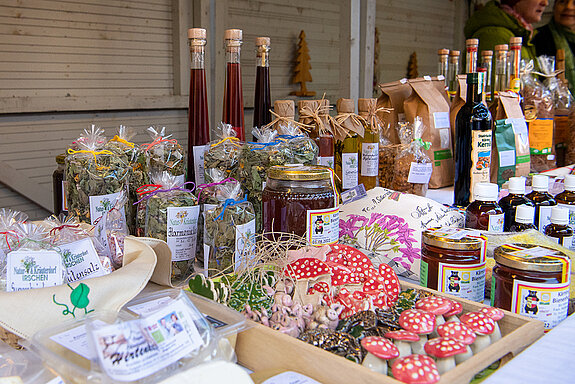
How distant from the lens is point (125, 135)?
4.45ft

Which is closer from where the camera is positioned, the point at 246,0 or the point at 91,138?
the point at 91,138

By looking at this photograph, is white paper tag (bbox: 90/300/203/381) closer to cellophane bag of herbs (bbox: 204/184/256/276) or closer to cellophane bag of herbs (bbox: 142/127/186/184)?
cellophane bag of herbs (bbox: 204/184/256/276)

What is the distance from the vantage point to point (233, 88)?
151 cm

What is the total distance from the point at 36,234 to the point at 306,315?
0.51 meters

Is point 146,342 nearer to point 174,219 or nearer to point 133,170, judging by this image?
point 174,219

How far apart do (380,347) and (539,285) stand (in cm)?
34

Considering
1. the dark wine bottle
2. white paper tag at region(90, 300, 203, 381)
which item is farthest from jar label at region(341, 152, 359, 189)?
white paper tag at region(90, 300, 203, 381)

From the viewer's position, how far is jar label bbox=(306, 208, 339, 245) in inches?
44.9

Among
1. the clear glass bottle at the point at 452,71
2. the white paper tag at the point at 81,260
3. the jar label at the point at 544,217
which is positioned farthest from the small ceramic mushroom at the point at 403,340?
the clear glass bottle at the point at 452,71

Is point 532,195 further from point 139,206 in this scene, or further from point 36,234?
point 36,234

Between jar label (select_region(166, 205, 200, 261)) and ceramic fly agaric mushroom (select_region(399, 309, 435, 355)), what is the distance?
52 centimetres

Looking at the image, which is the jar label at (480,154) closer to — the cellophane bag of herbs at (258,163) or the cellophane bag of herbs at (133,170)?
the cellophane bag of herbs at (258,163)

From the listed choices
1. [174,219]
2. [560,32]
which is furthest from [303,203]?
[560,32]

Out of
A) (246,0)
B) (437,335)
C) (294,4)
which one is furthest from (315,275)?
(294,4)
